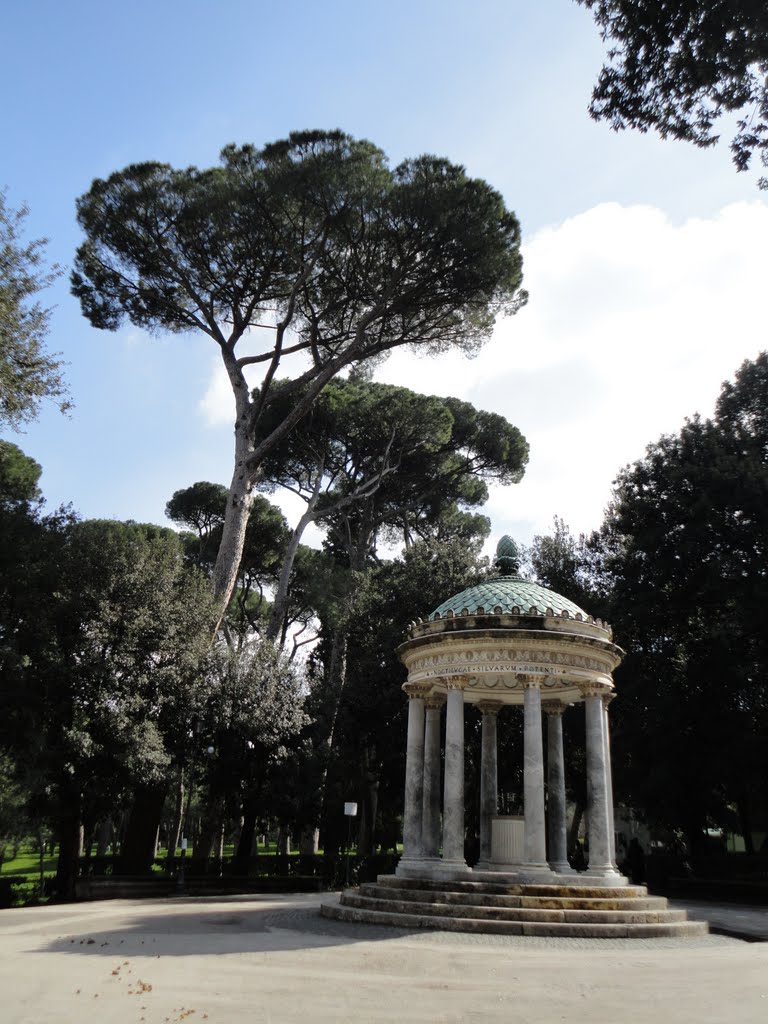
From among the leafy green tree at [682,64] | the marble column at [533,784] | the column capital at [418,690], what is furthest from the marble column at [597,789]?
the leafy green tree at [682,64]

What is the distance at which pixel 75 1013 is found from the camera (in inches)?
272

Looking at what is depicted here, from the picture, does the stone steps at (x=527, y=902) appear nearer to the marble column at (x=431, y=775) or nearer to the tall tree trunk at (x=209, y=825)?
the marble column at (x=431, y=775)

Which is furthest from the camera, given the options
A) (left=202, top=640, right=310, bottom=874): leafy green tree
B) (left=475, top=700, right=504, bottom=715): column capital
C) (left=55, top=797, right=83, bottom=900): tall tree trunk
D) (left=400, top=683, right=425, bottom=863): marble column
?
(left=202, top=640, right=310, bottom=874): leafy green tree

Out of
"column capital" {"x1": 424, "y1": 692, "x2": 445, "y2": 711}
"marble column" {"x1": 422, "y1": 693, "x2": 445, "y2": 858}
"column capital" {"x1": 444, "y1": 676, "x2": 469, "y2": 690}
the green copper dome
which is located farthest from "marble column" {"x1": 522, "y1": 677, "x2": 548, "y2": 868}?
"marble column" {"x1": 422, "y1": 693, "x2": 445, "y2": 858}

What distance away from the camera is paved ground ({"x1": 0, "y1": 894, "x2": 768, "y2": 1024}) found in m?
7.13

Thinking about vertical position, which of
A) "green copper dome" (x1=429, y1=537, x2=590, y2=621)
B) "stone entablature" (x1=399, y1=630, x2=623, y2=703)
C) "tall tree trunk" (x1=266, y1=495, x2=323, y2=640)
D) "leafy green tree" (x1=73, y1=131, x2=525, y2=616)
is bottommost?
"stone entablature" (x1=399, y1=630, x2=623, y2=703)

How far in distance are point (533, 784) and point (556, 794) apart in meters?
3.22

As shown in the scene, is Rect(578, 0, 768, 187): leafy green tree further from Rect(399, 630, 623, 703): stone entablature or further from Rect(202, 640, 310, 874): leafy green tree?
Rect(202, 640, 310, 874): leafy green tree

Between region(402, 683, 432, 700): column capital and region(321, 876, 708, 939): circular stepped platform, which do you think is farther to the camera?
region(402, 683, 432, 700): column capital

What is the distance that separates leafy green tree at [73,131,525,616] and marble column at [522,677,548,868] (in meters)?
13.2

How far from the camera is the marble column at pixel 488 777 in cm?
1867

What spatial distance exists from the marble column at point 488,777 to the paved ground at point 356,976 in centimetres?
587

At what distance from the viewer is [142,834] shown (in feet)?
80.4

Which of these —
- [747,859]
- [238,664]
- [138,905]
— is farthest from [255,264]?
[747,859]
